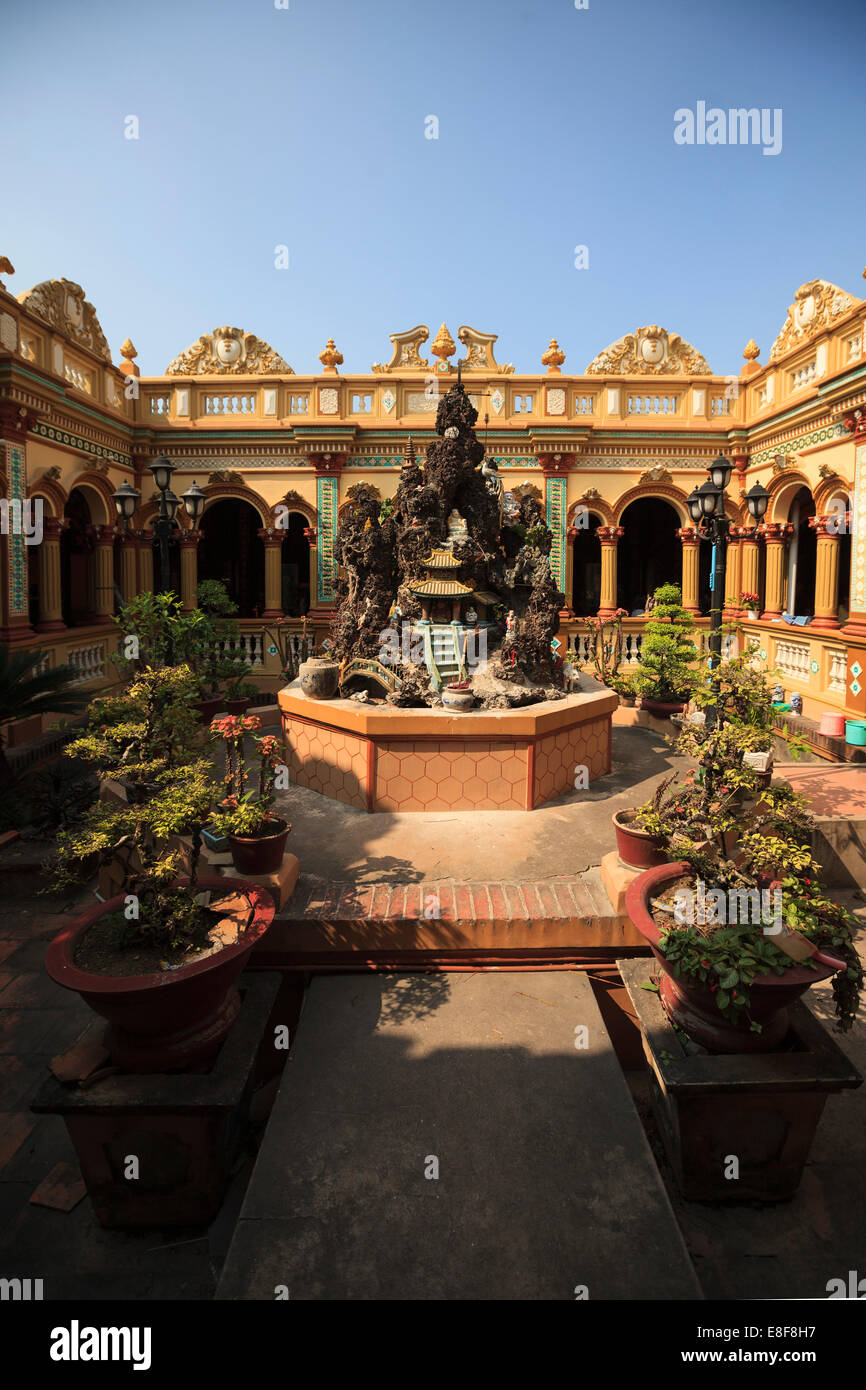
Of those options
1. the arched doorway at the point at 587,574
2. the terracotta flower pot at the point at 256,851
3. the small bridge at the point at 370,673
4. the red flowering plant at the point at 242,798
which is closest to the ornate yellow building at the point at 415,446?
the arched doorway at the point at 587,574

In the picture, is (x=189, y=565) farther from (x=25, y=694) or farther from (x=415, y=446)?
(x=25, y=694)

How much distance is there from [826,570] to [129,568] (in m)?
14.9

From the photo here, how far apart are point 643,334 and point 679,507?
162 inches

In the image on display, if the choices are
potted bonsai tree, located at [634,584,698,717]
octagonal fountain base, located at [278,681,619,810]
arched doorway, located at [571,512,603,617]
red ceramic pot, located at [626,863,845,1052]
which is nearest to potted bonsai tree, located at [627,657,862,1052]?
red ceramic pot, located at [626,863,845,1052]

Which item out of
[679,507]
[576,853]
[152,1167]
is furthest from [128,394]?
[152,1167]

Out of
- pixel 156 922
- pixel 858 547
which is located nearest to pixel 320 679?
pixel 156 922

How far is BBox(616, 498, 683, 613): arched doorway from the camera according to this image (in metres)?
21.2

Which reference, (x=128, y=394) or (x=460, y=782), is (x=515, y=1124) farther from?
(x=128, y=394)

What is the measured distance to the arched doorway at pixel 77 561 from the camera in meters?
15.1

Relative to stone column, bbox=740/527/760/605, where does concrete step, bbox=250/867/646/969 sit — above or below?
below

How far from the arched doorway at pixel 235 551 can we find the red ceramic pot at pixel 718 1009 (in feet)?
62.1

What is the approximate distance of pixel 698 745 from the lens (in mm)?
4699

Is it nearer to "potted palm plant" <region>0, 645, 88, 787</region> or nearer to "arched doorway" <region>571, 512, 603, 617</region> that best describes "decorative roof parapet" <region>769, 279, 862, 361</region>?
"arched doorway" <region>571, 512, 603, 617</region>

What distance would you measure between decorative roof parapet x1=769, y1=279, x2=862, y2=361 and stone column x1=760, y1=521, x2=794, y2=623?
136 inches
